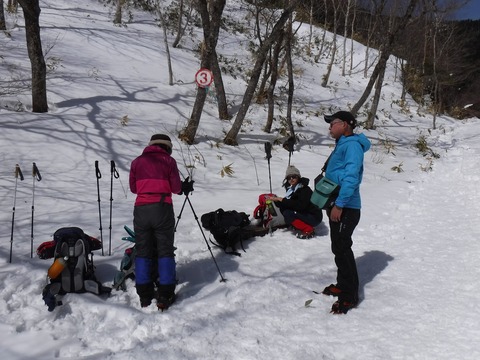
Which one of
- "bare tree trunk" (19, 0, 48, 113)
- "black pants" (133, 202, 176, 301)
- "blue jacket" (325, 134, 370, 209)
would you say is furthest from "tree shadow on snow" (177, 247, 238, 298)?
"bare tree trunk" (19, 0, 48, 113)

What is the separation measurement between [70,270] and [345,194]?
125 inches

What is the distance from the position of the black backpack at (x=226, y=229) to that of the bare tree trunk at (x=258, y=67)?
6898 mm

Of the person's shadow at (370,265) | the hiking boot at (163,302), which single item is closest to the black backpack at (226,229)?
the hiking boot at (163,302)

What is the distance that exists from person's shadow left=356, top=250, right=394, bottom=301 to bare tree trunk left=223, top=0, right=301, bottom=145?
761 cm

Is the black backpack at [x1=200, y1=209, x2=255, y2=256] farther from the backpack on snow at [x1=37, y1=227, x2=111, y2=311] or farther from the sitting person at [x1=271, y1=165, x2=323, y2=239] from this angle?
the backpack on snow at [x1=37, y1=227, x2=111, y2=311]

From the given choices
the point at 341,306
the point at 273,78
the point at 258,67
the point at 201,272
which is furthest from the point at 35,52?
the point at 341,306

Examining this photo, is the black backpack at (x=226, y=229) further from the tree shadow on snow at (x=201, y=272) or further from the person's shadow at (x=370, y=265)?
the person's shadow at (x=370, y=265)

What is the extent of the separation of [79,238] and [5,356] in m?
1.53

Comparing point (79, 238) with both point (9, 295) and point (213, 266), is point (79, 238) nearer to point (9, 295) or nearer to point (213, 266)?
point (9, 295)

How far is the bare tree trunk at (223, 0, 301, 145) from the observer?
11.4 metres

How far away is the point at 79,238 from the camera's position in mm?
4574

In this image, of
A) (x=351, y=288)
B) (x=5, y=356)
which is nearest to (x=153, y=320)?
(x=5, y=356)

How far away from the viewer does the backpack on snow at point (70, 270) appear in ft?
13.6

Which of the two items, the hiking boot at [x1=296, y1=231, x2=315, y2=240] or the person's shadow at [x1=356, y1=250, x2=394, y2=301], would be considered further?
the hiking boot at [x1=296, y1=231, x2=315, y2=240]
